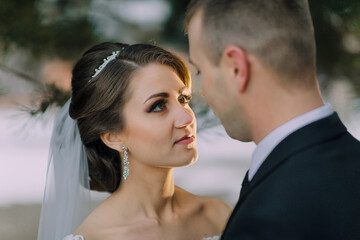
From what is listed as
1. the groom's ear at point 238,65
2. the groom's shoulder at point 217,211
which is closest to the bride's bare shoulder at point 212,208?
the groom's shoulder at point 217,211

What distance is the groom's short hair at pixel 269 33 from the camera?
1413 millimetres

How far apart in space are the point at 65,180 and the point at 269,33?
1.36 metres

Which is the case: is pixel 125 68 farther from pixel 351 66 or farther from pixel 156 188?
pixel 351 66

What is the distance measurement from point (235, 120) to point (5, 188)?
673 centimetres

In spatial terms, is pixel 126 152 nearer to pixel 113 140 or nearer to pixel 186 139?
pixel 113 140

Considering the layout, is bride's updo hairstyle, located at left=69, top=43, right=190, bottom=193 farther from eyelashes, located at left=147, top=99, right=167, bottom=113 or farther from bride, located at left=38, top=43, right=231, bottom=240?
eyelashes, located at left=147, top=99, right=167, bottom=113

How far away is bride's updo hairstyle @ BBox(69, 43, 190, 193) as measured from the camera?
215cm

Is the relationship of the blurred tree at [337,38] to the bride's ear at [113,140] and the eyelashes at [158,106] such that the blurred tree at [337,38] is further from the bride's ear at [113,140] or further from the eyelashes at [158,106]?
the bride's ear at [113,140]

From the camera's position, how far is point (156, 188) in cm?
222

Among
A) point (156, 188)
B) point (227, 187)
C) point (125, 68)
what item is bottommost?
point (156, 188)

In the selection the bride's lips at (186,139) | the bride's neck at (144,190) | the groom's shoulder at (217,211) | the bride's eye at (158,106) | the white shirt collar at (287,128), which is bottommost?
the white shirt collar at (287,128)

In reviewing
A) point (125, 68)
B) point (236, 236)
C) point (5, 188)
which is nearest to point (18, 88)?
point (125, 68)

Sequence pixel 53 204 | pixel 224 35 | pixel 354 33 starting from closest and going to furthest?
pixel 224 35, pixel 354 33, pixel 53 204

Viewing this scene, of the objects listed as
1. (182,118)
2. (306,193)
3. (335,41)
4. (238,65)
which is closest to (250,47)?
(238,65)
